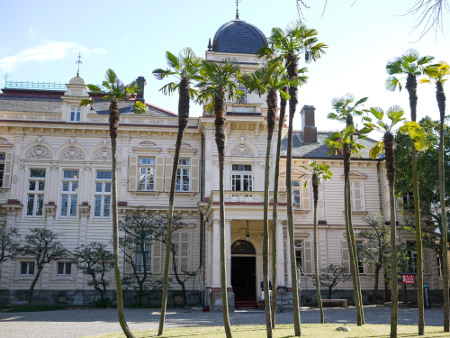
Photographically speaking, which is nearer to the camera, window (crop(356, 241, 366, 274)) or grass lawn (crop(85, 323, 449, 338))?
grass lawn (crop(85, 323, 449, 338))

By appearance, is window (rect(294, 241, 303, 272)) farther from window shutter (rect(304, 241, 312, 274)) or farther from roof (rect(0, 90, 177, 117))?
roof (rect(0, 90, 177, 117))

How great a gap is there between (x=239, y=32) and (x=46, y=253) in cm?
1758

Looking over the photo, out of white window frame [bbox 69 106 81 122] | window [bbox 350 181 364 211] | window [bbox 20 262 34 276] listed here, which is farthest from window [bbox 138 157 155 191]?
window [bbox 350 181 364 211]

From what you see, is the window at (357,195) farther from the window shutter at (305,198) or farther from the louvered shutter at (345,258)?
the window shutter at (305,198)

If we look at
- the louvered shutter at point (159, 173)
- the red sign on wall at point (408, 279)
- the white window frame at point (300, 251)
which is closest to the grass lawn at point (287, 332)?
the red sign on wall at point (408, 279)

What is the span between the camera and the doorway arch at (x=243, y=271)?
27047 mm

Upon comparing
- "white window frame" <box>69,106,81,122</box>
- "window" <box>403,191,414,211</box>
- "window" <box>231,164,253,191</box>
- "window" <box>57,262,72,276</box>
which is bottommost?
"window" <box>57,262,72,276</box>

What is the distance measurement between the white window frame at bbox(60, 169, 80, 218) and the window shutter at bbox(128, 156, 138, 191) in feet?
9.82

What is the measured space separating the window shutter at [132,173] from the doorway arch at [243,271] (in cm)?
675

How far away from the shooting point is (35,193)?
27.7 meters

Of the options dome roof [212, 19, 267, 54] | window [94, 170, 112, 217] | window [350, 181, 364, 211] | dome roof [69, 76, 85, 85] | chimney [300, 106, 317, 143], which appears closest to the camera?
window [94, 170, 112, 217]

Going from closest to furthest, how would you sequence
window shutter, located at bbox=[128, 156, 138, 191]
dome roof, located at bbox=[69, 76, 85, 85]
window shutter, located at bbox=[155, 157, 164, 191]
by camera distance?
window shutter, located at bbox=[128, 156, 138, 191]
window shutter, located at bbox=[155, 157, 164, 191]
dome roof, located at bbox=[69, 76, 85, 85]

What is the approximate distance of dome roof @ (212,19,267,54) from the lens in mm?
30438

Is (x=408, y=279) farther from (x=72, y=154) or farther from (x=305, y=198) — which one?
(x=72, y=154)
